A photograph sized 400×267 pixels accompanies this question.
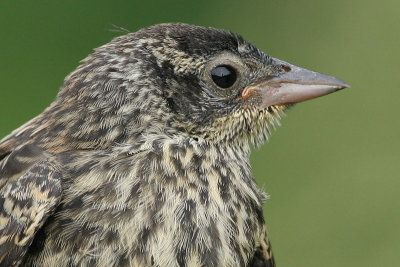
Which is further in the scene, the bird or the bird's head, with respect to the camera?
the bird's head

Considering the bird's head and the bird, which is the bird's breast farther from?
the bird's head

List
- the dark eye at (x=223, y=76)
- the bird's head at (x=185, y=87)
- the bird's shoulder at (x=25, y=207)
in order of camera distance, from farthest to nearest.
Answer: the dark eye at (x=223, y=76)
the bird's head at (x=185, y=87)
the bird's shoulder at (x=25, y=207)

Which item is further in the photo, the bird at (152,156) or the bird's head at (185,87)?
the bird's head at (185,87)

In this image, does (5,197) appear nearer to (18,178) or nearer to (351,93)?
(18,178)

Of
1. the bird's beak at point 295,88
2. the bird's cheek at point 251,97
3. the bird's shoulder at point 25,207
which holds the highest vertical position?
the bird's beak at point 295,88

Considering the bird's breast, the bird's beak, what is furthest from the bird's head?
the bird's breast

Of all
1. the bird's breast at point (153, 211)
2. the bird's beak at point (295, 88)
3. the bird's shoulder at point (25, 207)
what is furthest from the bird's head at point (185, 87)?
the bird's shoulder at point (25, 207)

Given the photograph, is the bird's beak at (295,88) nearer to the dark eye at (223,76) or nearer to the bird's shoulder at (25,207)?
the dark eye at (223,76)

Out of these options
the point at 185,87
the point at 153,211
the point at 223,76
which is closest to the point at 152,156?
the point at 153,211
